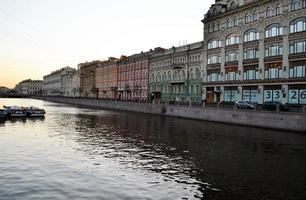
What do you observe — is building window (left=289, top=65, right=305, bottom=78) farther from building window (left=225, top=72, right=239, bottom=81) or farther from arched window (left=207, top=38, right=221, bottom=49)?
arched window (left=207, top=38, right=221, bottom=49)

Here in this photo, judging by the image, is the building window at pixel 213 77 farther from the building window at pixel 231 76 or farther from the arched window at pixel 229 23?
the arched window at pixel 229 23

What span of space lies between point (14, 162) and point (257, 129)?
34031 millimetres

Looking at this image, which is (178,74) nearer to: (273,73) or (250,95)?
(250,95)

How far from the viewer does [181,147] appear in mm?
32812

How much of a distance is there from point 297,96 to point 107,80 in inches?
4031

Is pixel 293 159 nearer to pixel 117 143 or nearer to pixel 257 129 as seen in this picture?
pixel 117 143

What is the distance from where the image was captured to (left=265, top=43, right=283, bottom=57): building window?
199 feet

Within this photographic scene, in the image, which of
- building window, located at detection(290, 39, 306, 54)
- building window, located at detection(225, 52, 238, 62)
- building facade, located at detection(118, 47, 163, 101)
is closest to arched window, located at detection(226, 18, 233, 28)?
building window, located at detection(225, 52, 238, 62)

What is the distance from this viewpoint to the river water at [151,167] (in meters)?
17.9

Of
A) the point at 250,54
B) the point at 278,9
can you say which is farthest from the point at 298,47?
the point at 250,54

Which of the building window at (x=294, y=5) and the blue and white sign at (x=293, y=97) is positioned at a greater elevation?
the building window at (x=294, y=5)

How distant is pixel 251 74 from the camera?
66.9 m

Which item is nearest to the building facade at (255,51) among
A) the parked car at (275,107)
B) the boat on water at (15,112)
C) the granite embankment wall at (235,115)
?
the parked car at (275,107)

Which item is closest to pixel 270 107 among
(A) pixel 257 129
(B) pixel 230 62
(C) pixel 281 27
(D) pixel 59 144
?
(A) pixel 257 129
